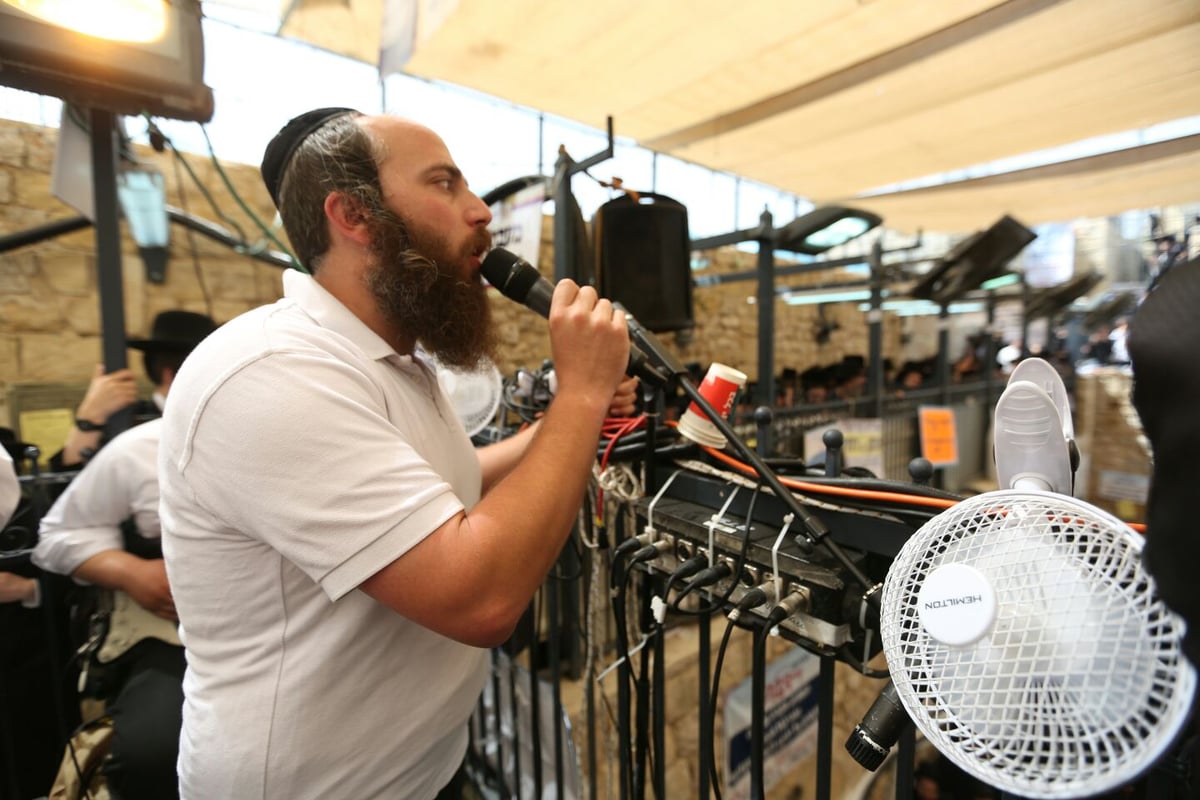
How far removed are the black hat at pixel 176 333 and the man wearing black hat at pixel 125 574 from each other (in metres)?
0.59

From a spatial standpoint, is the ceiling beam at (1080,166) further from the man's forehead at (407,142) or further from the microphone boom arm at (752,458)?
the man's forehead at (407,142)

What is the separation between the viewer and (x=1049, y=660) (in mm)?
496

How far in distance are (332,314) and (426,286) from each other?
16 cm

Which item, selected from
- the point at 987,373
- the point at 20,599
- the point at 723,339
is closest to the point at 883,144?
the point at 723,339

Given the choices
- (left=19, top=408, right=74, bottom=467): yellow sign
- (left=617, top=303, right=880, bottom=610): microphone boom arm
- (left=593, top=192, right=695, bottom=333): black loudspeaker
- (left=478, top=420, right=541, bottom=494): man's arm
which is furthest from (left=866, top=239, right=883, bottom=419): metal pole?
(left=19, top=408, right=74, bottom=467): yellow sign

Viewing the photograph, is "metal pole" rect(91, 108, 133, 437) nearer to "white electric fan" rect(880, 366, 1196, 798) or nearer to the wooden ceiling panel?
the wooden ceiling panel

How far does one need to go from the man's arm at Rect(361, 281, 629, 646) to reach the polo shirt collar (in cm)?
31

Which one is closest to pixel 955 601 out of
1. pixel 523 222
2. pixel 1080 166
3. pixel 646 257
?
pixel 646 257

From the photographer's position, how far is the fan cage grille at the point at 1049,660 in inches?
17.9

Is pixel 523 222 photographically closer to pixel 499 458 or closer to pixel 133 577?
pixel 499 458

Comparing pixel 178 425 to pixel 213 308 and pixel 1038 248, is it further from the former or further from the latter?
pixel 1038 248

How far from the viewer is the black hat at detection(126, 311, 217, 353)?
6.93 feet

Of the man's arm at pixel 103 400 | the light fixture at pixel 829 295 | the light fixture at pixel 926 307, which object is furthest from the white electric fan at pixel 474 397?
the light fixture at pixel 926 307

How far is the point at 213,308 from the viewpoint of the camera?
10.5 feet
